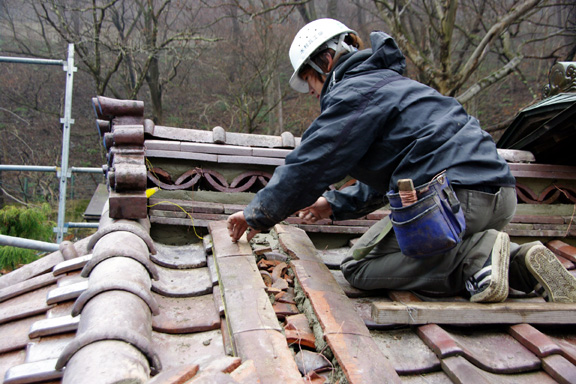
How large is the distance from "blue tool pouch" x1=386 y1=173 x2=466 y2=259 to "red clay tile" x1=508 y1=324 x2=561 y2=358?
50cm

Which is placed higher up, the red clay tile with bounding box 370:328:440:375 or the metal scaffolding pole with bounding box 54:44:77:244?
the metal scaffolding pole with bounding box 54:44:77:244

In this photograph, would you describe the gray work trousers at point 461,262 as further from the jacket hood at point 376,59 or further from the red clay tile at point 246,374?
the red clay tile at point 246,374

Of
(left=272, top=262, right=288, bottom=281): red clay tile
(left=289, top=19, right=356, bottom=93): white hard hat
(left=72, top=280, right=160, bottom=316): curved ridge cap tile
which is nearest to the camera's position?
(left=72, top=280, right=160, bottom=316): curved ridge cap tile

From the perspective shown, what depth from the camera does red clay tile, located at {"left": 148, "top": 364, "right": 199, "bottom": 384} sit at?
4.23 ft

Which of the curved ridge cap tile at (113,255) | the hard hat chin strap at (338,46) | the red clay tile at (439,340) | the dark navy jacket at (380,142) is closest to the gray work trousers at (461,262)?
the dark navy jacket at (380,142)

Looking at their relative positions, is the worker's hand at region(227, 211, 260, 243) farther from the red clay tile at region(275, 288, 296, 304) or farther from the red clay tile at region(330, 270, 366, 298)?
the red clay tile at region(330, 270, 366, 298)

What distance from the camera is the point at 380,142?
2455mm

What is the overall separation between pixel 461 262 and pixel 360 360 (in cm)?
101

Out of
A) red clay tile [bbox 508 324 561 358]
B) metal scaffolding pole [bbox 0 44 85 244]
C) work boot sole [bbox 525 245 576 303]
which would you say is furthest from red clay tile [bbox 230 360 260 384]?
metal scaffolding pole [bbox 0 44 85 244]

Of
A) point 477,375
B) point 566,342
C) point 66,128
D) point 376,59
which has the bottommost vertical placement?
point 566,342

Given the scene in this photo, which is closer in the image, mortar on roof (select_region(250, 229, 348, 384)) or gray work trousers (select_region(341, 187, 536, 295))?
mortar on roof (select_region(250, 229, 348, 384))

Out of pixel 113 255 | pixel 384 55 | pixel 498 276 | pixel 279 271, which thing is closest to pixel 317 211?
pixel 279 271

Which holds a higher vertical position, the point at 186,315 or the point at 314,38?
the point at 314,38

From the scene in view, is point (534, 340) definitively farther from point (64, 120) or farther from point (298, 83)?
point (64, 120)
